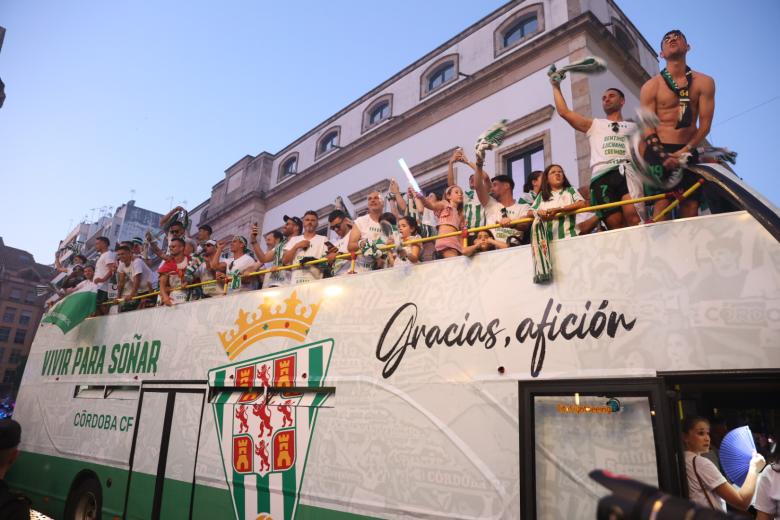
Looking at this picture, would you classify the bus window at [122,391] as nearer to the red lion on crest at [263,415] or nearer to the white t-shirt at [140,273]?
the white t-shirt at [140,273]

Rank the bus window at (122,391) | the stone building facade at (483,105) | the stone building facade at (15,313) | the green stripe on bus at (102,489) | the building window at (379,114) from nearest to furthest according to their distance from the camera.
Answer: the green stripe on bus at (102,489), the bus window at (122,391), the stone building facade at (483,105), the building window at (379,114), the stone building facade at (15,313)

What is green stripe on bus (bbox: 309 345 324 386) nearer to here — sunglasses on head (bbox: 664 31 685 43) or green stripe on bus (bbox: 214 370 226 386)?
green stripe on bus (bbox: 214 370 226 386)

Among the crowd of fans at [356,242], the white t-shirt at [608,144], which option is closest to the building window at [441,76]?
the crowd of fans at [356,242]

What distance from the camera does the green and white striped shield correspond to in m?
4.49

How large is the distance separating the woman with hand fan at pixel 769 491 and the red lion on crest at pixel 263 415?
4696mm

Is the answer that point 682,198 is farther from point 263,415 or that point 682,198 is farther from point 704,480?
point 263,415

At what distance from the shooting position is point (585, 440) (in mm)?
3088

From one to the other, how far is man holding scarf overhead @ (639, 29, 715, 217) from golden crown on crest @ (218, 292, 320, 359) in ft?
11.2

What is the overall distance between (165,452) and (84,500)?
2196 mm

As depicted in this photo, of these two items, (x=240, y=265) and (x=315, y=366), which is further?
(x=240, y=265)

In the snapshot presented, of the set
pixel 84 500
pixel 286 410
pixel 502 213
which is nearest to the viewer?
pixel 286 410

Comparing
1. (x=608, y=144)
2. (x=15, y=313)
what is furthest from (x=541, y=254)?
(x=15, y=313)

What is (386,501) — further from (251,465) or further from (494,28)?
(494,28)

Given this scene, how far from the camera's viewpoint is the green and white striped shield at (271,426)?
4492 millimetres
